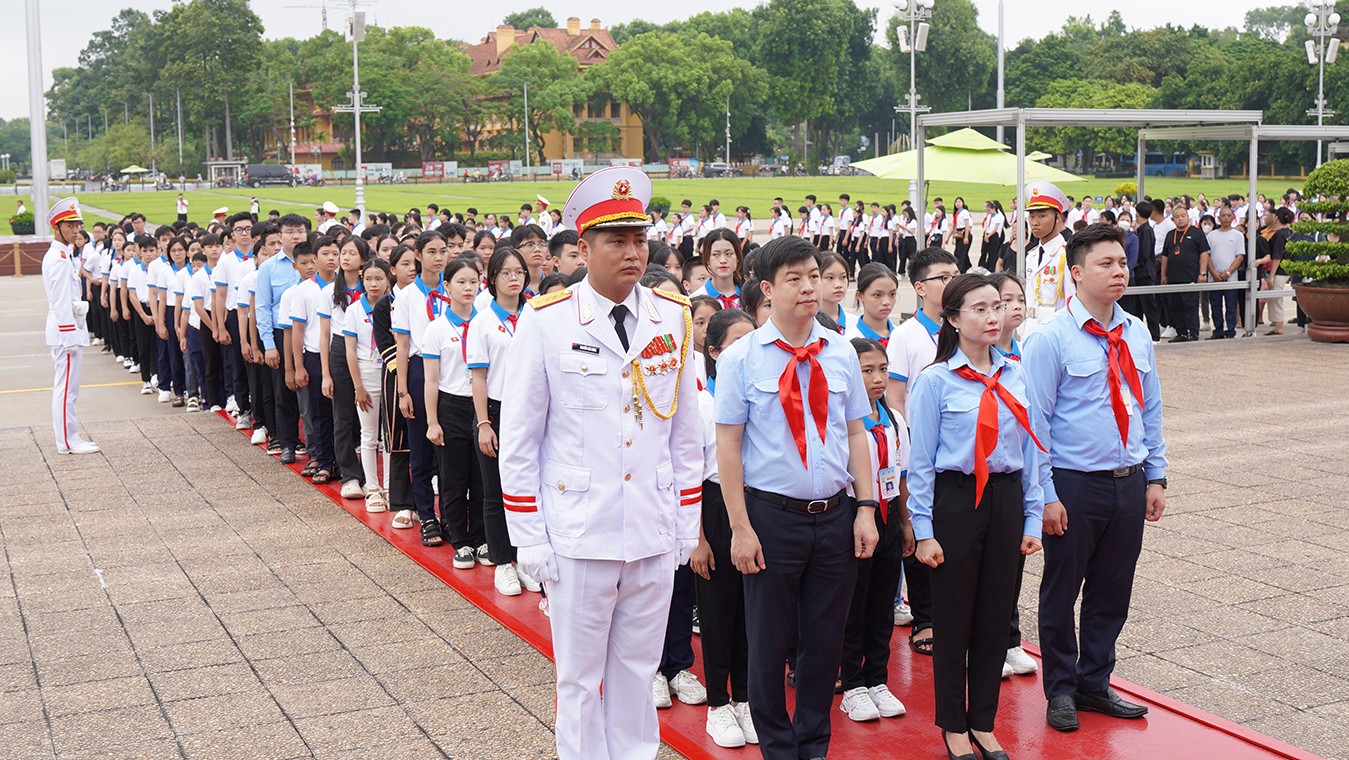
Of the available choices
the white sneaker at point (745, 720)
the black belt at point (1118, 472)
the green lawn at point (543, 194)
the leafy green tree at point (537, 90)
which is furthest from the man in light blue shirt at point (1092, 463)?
the leafy green tree at point (537, 90)

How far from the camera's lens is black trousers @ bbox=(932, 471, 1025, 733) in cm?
428

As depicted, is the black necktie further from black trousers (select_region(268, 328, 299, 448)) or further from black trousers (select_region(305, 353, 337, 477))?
black trousers (select_region(268, 328, 299, 448))

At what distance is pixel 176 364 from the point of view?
12.6 metres

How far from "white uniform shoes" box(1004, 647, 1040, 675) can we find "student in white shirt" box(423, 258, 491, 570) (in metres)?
2.87

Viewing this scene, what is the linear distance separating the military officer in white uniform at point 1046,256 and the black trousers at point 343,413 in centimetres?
428

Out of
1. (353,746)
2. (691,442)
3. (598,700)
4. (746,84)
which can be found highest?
(746,84)

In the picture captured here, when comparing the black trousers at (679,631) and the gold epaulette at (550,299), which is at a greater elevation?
the gold epaulette at (550,299)

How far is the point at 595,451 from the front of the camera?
3822 millimetres

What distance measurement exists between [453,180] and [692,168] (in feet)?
53.4

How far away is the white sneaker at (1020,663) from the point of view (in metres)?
5.25

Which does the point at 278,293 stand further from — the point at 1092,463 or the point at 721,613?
the point at 1092,463

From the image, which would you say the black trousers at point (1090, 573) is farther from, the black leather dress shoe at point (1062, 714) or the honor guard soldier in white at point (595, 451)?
the honor guard soldier in white at point (595, 451)

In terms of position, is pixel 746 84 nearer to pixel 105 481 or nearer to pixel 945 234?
pixel 945 234

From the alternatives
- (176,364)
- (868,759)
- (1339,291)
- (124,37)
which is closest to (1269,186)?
(1339,291)
